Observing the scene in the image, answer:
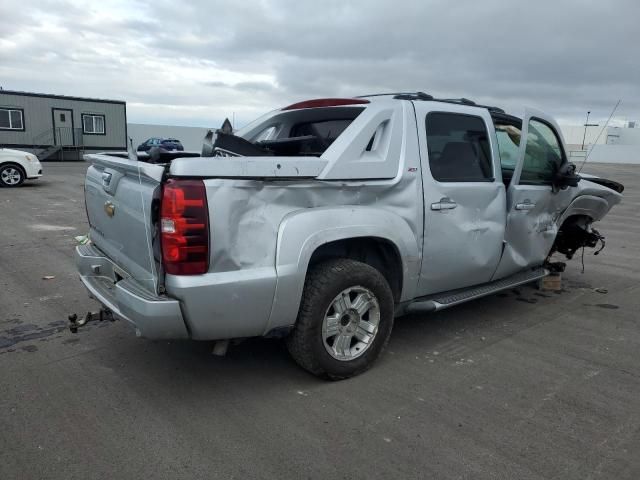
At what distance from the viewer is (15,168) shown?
14.9 meters

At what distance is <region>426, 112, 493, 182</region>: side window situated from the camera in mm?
3979

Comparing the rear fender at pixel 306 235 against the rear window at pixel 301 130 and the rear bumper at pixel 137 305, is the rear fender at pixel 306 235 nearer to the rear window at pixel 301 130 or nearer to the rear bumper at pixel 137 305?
the rear bumper at pixel 137 305

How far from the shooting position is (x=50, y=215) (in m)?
10.5

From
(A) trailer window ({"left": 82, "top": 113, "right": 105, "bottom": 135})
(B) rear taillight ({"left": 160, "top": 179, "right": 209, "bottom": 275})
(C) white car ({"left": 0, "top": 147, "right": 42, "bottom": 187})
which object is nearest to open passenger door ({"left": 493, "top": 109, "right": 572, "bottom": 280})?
(B) rear taillight ({"left": 160, "top": 179, "right": 209, "bottom": 275})

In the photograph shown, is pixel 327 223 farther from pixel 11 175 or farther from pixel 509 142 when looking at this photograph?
pixel 11 175

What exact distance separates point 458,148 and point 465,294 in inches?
47.7

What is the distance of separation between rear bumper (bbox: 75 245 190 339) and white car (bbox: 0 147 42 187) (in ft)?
44.0

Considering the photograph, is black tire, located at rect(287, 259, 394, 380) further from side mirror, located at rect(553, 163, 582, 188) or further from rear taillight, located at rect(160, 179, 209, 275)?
side mirror, located at rect(553, 163, 582, 188)

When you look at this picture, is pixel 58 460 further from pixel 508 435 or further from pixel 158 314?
pixel 508 435

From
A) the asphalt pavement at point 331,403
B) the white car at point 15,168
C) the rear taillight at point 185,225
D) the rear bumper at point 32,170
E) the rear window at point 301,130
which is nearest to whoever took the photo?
the asphalt pavement at point 331,403

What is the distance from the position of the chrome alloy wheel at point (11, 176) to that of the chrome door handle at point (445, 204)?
579 inches

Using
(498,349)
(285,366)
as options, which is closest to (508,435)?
(498,349)

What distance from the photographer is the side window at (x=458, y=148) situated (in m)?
3.98

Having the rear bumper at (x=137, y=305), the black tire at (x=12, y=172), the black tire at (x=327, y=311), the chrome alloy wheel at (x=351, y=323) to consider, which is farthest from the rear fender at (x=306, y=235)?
the black tire at (x=12, y=172)
